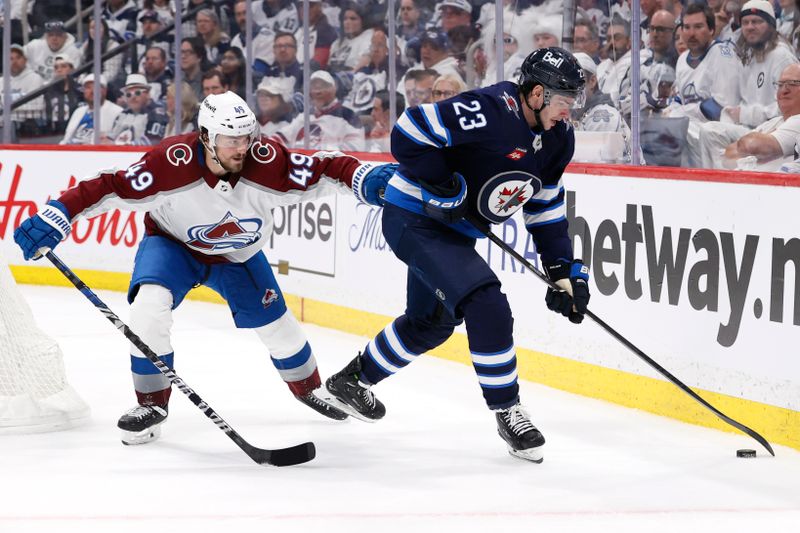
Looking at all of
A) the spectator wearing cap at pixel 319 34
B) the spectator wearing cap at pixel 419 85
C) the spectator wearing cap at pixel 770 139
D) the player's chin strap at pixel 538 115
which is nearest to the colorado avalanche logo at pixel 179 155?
the player's chin strap at pixel 538 115

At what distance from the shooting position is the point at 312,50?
6.68m

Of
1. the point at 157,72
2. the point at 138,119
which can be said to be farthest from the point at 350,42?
the point at 138,119

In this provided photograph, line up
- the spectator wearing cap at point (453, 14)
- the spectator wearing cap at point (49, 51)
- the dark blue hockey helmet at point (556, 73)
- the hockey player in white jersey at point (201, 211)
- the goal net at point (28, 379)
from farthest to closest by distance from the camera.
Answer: the spectator wearing cap at point (49, 51)
the spectator wearing cap at point (453, 14)
the goal net at point (28, 379)
the hockey player in white jersey at point (201, 211)
the dark blue hockey helmet at point (556, 73)

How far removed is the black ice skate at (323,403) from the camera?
3941 millimetres

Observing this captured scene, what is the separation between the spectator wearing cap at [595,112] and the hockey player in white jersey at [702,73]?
0.20m

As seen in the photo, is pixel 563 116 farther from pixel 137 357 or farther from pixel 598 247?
pixel 137 357

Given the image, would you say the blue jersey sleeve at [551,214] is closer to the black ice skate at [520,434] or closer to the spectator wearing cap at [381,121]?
the black ice skate at [520,434]

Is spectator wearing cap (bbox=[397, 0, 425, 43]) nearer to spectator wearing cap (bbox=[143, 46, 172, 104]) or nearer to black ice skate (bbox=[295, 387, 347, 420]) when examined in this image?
spectator wearing cap (bbox=[143, 46, 172, 104])

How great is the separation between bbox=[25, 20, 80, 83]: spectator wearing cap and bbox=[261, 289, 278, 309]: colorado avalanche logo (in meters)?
4.55

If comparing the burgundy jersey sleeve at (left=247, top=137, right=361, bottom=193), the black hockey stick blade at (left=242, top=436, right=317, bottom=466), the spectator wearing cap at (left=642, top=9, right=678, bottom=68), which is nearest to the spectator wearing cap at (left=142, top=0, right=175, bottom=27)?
the spectator wearing cap at (left=642, top=9, right=678, bottom=68)

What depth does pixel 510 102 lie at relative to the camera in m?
3.35

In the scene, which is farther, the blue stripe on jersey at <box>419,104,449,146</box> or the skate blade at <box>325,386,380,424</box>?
the skate blade at <box>325,386,380,424</box>

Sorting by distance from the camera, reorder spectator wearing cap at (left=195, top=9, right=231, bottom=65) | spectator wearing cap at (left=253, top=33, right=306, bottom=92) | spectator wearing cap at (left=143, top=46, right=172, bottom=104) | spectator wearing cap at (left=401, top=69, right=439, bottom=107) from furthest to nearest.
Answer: spectator wearing cap at (left=143, top=46, right=172, bottom=104) → spectator wearing cap at (left=195, top=9, right=231, bottom=65) → spectator wearing cap at (left=253, top=33, right=306, bottom=92) → spectator wearing cap at (left=401, top=69, right=439, bottom=107)

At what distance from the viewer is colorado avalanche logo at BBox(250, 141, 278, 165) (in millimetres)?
3594
